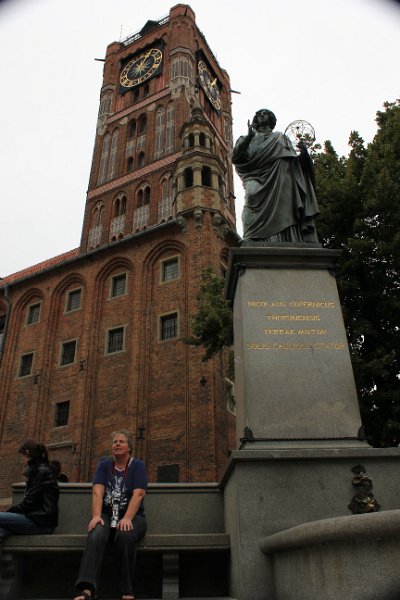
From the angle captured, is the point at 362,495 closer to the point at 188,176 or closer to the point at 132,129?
the point at 188,176

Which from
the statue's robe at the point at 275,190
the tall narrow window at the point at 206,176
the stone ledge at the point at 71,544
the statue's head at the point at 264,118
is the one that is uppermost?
the tall narrow window at the point at 206,176

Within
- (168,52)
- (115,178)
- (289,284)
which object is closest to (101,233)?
(115,178)

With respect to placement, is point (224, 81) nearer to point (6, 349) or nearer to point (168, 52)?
point (168, 52)

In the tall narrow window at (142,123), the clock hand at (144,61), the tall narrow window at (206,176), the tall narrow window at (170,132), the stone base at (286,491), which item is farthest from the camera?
the clock hand at (144,61)

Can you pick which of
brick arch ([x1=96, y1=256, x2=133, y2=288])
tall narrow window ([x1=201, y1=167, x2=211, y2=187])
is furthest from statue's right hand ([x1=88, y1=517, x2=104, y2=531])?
tall narrow window ([x1=201, y1=167, x2=211, y2=187])

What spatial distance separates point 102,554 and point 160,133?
32.3 meters

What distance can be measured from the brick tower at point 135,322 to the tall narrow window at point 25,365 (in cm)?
11

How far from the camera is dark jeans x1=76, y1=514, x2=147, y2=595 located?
3.21 meters

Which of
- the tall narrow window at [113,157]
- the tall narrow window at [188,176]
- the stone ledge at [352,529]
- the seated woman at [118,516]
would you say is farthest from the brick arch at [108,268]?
the stone ledge at [352,529]

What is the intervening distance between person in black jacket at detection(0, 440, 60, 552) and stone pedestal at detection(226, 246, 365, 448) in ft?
5.84

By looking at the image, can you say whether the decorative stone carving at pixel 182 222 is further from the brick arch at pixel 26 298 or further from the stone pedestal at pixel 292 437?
the stone pedestal at pixel 292 437

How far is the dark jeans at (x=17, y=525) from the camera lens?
159 inches

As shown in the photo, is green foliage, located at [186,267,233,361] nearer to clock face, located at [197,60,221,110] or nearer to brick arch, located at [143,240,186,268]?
brick arch, located at [143,240,186,268]

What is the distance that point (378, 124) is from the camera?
13.6 m
